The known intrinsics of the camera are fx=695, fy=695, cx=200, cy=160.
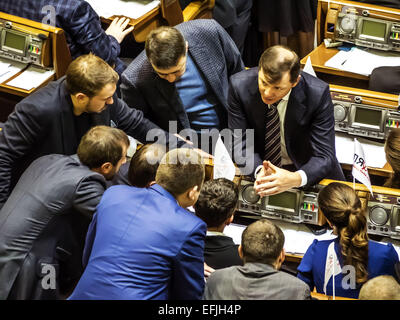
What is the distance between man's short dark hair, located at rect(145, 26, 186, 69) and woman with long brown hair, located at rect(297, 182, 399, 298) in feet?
3.40

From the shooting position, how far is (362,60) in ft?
14.3

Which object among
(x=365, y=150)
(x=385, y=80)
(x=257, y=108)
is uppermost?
(x=257, y=108)

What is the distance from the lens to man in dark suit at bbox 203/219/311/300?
8.49 feet

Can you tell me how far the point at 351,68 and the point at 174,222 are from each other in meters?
2.12

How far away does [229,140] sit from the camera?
143 inches

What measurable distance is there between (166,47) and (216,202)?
2.78 ft

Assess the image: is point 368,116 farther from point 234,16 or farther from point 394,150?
point 234,16

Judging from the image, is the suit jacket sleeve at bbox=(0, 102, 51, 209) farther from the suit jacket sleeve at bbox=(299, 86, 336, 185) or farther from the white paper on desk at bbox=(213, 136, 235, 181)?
the suit jacket sleeve at bbox=(299, 86, 336, 185)

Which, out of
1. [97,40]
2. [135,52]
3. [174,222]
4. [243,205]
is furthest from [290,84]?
[135,52]

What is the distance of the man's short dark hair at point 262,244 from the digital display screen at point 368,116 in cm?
130

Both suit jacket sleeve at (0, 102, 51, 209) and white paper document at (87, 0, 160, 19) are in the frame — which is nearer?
suit jacket sleeve at (0, 102, 51, 209)

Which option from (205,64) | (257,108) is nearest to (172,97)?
(205,64)

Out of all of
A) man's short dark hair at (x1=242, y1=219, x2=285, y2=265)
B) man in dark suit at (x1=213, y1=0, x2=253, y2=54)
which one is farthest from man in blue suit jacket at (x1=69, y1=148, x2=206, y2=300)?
man in dark suit at (x1=213, y1=0, x2=253, y2=54)

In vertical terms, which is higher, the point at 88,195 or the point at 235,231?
the point at 88,195
